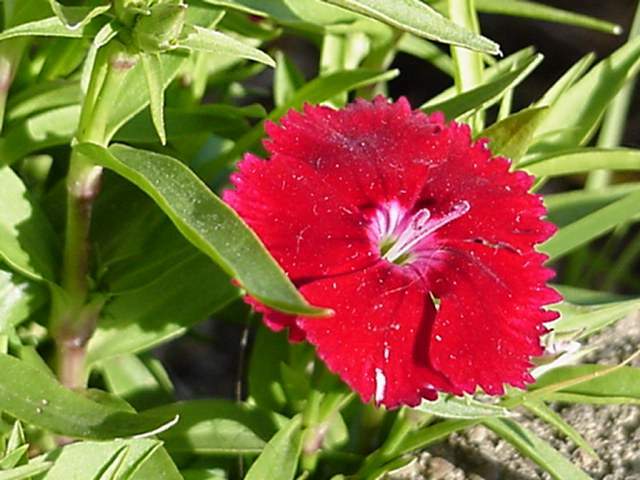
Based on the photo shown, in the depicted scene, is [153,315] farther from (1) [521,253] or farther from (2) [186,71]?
(1) [521,253]

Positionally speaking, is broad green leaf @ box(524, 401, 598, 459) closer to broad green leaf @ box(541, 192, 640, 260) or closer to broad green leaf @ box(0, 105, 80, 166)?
broad green leaf @ box(541, 192, 640, 260)

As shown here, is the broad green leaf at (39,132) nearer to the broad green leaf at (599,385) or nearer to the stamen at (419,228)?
the stamen at (419,228)

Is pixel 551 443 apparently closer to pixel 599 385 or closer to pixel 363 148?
pixel 599 385

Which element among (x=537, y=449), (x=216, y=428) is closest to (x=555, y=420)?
(x=537, y=449)

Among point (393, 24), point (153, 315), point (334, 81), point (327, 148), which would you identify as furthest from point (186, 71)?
point (393, 24)

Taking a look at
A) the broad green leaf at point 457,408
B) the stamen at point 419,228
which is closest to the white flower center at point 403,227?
the stamen at point 419,228

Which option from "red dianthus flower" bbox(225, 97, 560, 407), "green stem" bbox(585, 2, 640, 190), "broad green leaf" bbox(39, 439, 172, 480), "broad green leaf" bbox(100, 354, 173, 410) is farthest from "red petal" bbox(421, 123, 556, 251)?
"green stem" bbox(585, 2, 640, 190)
